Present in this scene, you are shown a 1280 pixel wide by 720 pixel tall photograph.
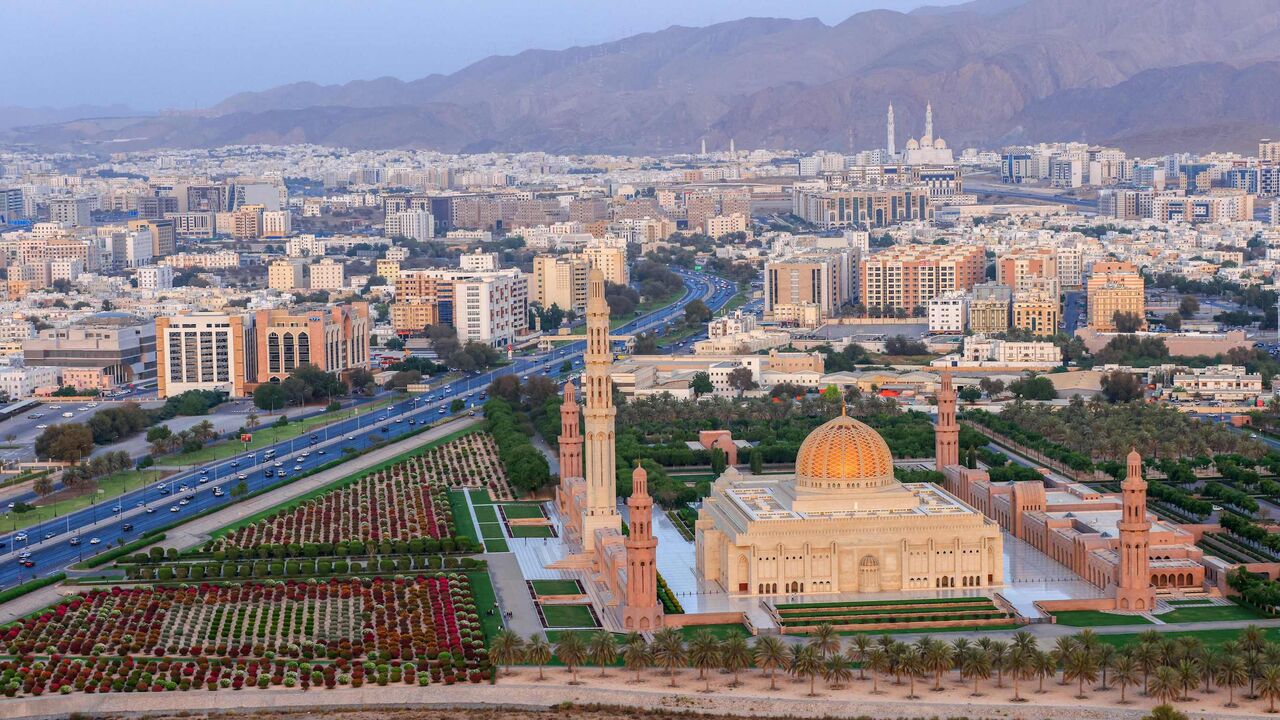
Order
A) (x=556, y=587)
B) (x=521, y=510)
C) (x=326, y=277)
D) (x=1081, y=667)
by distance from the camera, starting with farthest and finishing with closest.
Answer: (x=326, y=277) → (x=521, y=510) → (x=556, y=587) → (x=1081, y=667)

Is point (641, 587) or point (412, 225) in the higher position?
point (412, 225)

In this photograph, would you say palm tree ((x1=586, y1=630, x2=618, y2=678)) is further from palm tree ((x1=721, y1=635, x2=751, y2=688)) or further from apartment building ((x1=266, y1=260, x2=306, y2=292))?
apartment building ((x1=266, y1=260, x2=306, y2=292))

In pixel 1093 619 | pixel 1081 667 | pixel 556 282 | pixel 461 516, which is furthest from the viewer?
pixel 556 282

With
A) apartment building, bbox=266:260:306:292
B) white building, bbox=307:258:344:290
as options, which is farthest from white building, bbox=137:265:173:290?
white building, bbox=307:258:344:290

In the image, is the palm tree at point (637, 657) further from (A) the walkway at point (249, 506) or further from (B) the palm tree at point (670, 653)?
(A) the walkway at point (249, 506)

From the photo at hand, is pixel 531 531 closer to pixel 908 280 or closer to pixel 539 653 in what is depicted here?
pixel 539 653

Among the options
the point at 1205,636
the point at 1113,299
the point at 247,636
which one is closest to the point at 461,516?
the point at 247,636


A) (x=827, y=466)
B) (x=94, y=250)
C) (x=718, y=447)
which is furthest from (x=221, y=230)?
(x=827, y=466)

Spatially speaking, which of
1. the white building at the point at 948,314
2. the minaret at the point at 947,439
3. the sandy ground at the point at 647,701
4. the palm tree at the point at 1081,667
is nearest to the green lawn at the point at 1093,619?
the palm tree at the point at 1081,667
